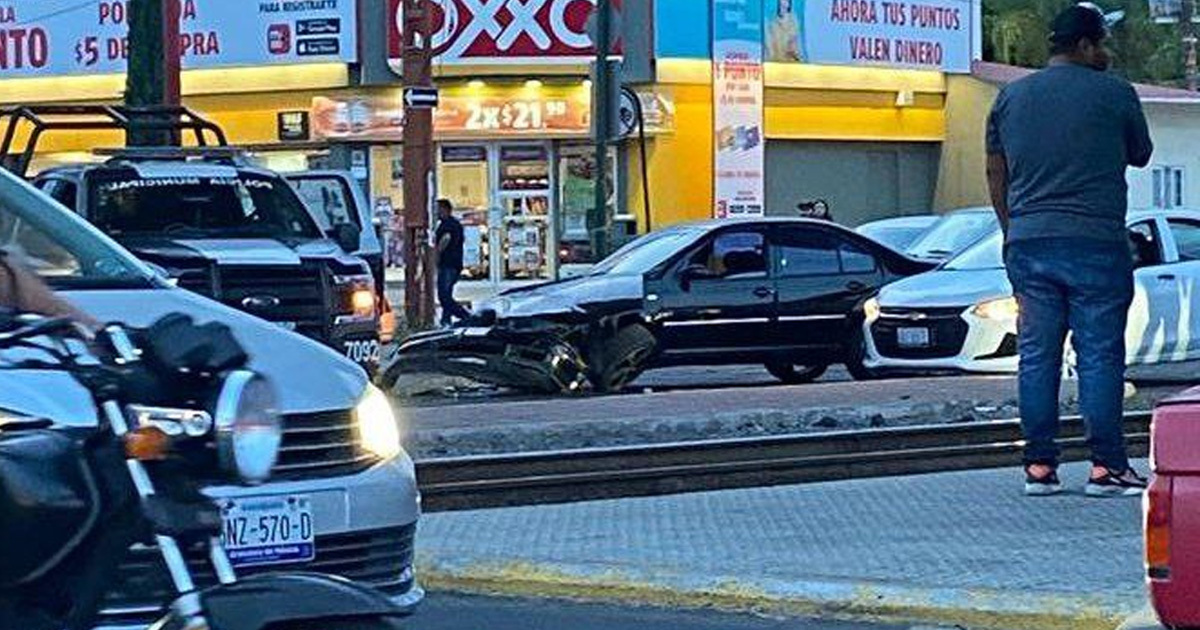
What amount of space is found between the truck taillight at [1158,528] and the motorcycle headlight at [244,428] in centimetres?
222

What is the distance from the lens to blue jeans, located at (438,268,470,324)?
2939 centimetres

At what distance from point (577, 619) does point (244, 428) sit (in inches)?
160

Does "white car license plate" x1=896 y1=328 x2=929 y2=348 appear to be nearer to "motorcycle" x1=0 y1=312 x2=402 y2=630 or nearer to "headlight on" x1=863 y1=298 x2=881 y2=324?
"headlight on" x1=863 y1=298 x2=881 y2=324

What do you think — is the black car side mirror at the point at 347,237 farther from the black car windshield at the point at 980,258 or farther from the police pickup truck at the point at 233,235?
the black car windshield at the point at 980,258

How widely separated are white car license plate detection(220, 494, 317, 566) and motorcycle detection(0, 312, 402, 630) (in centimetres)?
166

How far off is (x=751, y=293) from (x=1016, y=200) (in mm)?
9266

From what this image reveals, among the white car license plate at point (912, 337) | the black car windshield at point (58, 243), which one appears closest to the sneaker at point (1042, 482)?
the black car windshield at point (58, 243)

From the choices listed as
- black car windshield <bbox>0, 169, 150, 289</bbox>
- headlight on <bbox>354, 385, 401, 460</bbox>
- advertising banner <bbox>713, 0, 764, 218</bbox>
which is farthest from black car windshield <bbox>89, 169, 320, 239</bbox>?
advertising banner <bbox>713, 0, 764, 218</bbox>

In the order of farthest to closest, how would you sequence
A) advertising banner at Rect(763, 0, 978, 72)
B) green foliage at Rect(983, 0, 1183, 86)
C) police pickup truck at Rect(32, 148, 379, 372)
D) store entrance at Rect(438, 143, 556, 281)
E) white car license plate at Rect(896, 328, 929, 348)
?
green foliage at Rect(983, 0, 1183, 86) → advertising banner at Rect(763, 0, 978, 72) → store entrance at Rect(438, 143, 556, 281) → white car license plate at Rect(896, 328, 929, 348) → police pickup truck at Rect(32, 148, 379, 372)

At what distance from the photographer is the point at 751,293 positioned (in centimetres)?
1852

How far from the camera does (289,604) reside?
4.08 m

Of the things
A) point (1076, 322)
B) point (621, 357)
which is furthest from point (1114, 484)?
point (621, 357)

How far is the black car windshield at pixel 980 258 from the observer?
17.5m

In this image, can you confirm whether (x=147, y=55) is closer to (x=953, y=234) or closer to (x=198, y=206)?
(x=198, y=206)
